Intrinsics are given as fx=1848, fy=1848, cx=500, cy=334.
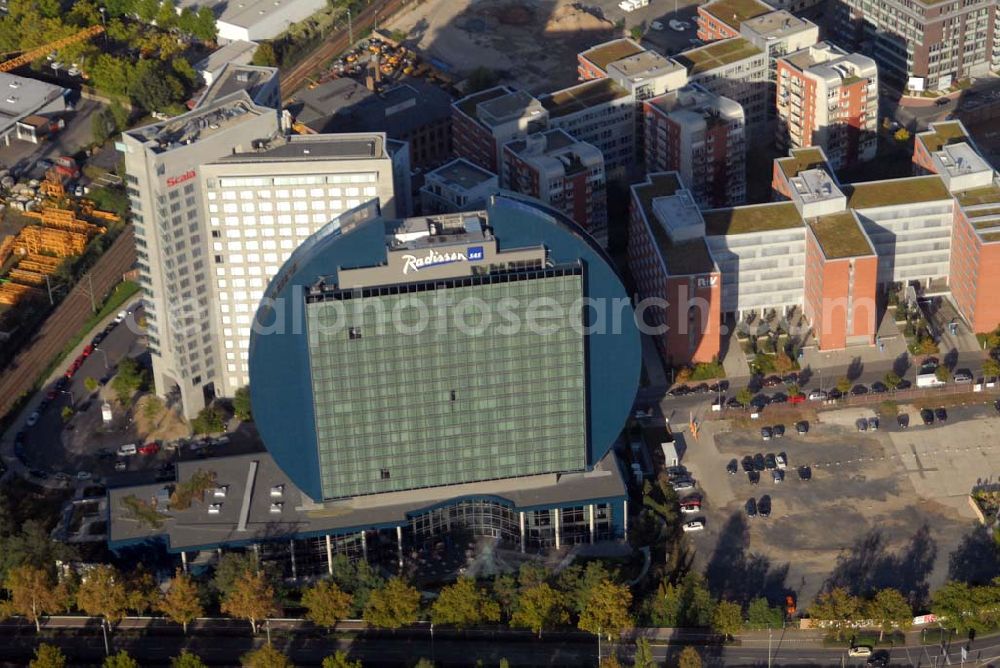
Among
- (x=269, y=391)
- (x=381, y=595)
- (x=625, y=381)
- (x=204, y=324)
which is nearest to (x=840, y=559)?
(x=625, y=381)

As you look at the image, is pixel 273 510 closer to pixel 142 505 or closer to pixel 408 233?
pixel 142 505

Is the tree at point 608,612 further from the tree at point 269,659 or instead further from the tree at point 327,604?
the tree at point 269,659

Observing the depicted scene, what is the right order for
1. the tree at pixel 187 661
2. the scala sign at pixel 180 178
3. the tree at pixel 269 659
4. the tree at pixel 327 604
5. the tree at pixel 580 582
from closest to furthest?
the tree at pixel 269 659
the tree at pixel 187 661
the tree at pixel 327 604
the tree at pixel 580 582
the scala sign at pixel 180 178

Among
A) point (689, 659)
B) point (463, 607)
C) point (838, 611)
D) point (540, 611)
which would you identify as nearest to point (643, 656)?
point (689, 659)

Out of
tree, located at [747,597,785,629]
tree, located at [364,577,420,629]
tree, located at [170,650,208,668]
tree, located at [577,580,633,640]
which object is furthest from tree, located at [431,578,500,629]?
tree, located at [747,597,785,629]

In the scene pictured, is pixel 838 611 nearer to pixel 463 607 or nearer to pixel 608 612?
pixel 608 612

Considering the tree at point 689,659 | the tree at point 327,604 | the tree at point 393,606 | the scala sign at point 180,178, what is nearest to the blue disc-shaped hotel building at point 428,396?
the tree at point 327,604

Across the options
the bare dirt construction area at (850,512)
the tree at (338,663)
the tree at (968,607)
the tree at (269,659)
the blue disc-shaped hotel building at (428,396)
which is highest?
the blue disc-shaped hotel building at (428,396)
